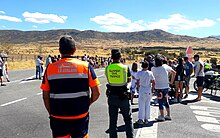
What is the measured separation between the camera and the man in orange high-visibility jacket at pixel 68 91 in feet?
12.1

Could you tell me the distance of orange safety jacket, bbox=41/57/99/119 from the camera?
368cm

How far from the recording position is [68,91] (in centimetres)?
369

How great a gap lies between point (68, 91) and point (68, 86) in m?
0.06

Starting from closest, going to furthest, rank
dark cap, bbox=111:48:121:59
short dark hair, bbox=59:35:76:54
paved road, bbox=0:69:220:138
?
short dark hair, bbox=59:35:76:54, dark cap, bbox=111:48:121:59, paved road, bbox=0:69:220:138

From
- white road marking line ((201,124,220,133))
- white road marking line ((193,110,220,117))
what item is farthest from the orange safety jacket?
white road marking line ((193,110,220,117))

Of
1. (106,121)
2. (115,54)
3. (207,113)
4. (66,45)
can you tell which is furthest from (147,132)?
(66,45)

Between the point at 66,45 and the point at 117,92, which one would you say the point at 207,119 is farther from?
the point at 66,45

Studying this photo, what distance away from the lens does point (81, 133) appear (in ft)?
12.5

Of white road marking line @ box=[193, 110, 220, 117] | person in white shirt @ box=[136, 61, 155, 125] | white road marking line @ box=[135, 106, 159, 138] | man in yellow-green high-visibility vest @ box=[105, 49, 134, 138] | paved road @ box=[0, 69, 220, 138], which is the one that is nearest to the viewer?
man in yellow-green high-visibility vest @ box=[105, 49, 134, 138]

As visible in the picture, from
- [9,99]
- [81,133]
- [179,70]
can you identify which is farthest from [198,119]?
[9,99]

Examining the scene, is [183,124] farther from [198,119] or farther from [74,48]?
[74,48]

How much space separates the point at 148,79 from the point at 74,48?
160 inches

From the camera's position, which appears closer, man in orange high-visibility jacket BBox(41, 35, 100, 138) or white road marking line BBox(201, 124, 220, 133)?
man in orange high-visibility jacket BBox(41, 35, 100, 138)

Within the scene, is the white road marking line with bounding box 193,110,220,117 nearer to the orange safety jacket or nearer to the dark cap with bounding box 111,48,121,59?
the dark cap with bounding box 111,48,121,59
